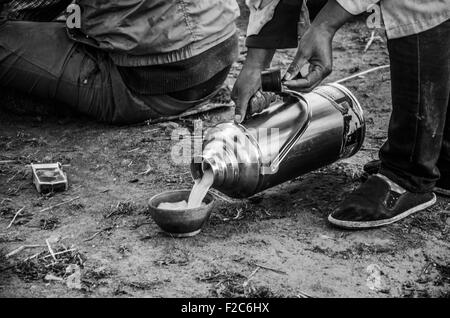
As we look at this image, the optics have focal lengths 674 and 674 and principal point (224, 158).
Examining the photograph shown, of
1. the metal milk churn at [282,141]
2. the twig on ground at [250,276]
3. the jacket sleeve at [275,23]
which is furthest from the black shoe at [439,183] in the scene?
the twig on ground at [250,276]

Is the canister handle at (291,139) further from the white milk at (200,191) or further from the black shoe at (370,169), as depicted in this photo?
the black shoe at (370,169)

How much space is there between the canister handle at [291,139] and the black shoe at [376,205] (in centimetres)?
36

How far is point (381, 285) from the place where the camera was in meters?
2.71

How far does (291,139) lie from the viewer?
3.20 metres

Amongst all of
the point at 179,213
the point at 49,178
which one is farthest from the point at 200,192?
the point at 49,178

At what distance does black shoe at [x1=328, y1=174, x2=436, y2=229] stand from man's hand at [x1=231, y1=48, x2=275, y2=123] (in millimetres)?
650

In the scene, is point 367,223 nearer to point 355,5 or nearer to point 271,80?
point 271,80

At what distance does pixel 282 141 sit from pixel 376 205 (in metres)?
0.53

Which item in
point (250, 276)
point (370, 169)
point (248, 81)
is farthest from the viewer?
point (370, 169)

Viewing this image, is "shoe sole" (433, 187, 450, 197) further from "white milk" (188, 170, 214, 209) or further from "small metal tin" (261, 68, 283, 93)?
"white milk" (188, 170, 214, 209)
